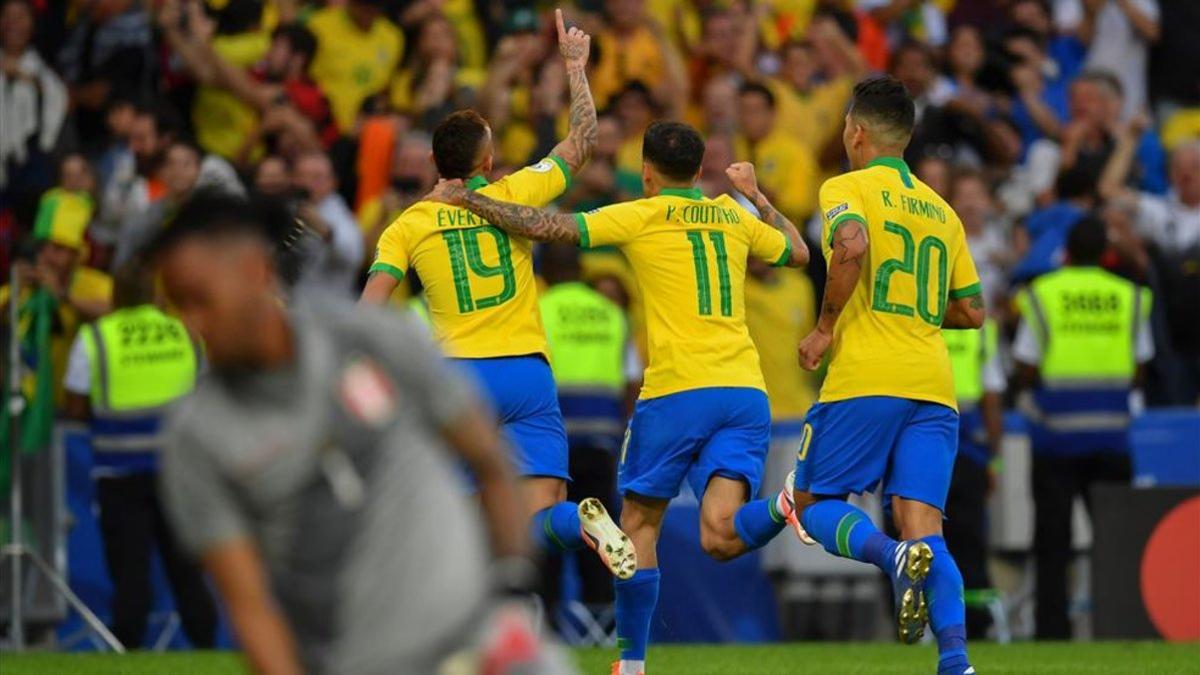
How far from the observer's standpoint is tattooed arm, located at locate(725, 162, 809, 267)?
1076 cm

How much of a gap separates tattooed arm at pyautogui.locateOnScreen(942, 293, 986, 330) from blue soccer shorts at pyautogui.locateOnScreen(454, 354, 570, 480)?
6.11 ft

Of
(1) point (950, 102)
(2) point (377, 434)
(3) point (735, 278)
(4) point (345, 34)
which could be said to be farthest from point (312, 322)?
(1) point (950, 102)

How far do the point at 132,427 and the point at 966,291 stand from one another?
22.2 ft

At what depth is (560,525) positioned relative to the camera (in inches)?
425

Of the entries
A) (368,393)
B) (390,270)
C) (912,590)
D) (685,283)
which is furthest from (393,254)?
(368,393)

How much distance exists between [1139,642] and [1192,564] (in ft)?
2.18

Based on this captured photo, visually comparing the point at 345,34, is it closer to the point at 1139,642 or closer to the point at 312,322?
the point at 1139,642

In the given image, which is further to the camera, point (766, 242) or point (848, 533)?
point (766, 242)

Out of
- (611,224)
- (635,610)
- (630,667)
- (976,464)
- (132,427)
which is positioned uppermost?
(611,224)

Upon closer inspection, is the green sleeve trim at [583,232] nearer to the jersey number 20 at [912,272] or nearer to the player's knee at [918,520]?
the jersey number 20 at [912,272]

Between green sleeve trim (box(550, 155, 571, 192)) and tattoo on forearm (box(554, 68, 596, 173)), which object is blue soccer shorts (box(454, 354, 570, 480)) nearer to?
green sleeve trim (box(550, 155, 571, 192))

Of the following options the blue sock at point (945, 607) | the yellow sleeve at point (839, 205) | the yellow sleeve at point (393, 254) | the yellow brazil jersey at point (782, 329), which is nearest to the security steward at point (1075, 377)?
the yellow brazil jersey at point (782, 329)

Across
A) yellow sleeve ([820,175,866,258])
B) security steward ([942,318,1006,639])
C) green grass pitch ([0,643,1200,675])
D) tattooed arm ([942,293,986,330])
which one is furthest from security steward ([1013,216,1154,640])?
yellow sleeve ([820,175,866,258])

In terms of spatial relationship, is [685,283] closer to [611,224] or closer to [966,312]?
[611,224]
